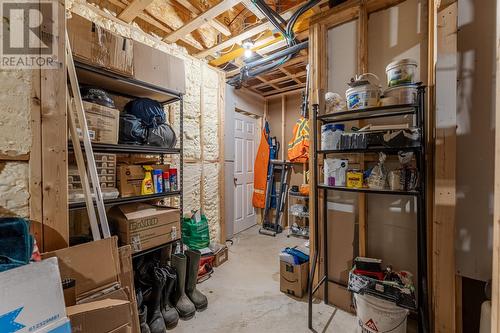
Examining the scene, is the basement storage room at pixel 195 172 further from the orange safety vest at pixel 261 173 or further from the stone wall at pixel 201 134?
the orange safety vest at pixel 261 173

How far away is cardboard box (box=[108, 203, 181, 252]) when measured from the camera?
5.57ft

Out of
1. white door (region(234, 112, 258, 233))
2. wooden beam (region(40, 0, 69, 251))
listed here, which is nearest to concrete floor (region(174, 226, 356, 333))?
wooden beam (region(40, 0, 69, 251))

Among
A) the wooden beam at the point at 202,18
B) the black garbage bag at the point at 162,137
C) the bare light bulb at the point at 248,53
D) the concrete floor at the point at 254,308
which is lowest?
the concrete floor at the point at 254,308

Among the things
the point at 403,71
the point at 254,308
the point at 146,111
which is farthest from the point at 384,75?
the point at 254,308

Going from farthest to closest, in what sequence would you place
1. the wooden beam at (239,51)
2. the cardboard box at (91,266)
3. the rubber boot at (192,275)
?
the wooden beam at (239,51) → the rubber boot at (192,275) → the cardboard box at (91,266)

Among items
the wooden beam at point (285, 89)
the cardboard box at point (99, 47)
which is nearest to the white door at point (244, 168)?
the wooden beam at point (285, 89)

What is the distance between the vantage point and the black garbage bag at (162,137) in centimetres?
187

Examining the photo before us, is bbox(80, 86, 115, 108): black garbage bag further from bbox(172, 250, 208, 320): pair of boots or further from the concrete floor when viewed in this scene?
the concrete floor

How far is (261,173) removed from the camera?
172 inches

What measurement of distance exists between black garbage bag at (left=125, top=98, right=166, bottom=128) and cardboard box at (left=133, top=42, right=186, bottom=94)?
197 millimetres

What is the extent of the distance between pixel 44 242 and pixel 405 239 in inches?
88.7

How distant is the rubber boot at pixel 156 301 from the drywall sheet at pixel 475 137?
194 cm

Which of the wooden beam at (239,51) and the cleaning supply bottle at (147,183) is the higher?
the wooden beam at (239,51)

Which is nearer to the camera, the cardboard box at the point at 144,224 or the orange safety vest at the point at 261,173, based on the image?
the cardboard box at the point at 144,224
